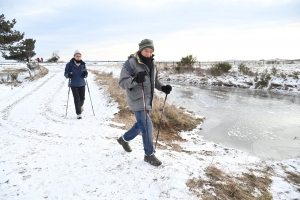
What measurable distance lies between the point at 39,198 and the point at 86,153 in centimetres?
139

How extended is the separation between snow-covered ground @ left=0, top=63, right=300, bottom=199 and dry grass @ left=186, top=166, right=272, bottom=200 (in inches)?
5.2

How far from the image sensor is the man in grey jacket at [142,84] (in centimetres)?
328

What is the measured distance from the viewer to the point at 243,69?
24.9 meters

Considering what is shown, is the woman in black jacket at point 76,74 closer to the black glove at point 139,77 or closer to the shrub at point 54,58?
the black glove at point 139,77

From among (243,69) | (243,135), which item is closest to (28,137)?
(243,135)

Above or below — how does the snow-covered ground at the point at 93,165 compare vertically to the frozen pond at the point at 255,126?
above

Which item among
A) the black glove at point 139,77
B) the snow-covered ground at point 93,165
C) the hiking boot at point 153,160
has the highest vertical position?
the black glove at point 139,77

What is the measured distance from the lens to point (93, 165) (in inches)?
146

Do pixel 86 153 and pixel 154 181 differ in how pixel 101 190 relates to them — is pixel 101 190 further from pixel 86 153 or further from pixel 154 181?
pixel 86 153

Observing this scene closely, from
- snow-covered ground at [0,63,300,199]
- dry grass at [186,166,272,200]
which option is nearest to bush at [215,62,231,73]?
snow-covered ground at [0,63,300,199]

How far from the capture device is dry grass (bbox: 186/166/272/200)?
3080 mm

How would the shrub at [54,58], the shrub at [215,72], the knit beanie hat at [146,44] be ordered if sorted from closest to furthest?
the knit beanie hat at [146,44] → the shrub at [215,72] → the shrub at [54,58]

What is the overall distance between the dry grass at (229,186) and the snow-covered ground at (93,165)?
0.13 metres

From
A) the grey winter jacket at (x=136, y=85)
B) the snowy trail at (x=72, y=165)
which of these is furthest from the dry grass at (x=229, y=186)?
the grey winter jacket at (x=136, y=85)
